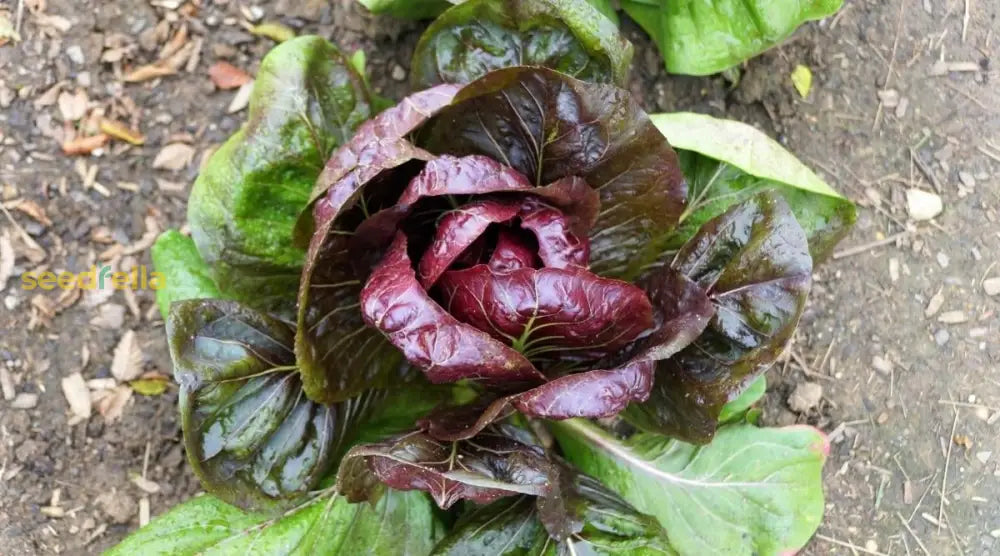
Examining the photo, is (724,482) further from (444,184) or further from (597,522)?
(444,184)

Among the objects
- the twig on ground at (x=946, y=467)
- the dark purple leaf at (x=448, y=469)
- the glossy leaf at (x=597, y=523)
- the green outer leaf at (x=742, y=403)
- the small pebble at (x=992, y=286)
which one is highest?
the dark purple leaf at (x=448, y=469)

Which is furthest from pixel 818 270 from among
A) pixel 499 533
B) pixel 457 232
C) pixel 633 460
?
pixel 457 232

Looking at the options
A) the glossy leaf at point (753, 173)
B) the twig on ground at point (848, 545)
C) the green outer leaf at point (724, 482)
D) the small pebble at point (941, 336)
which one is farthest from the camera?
the small pebble at point (941, 336)

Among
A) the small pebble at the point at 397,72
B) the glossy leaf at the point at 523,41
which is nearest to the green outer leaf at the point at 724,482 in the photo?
the glossy leaf at the point at 523,41

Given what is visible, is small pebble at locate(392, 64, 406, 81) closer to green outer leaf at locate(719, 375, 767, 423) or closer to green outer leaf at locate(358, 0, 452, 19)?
green outer leaf at locate(358, 0, 452, 19)

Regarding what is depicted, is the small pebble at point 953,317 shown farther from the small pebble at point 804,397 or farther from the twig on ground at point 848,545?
the twig on ground at point 848,545

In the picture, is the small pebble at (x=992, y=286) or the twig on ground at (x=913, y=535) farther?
the small pebble at (x=992, y=286)

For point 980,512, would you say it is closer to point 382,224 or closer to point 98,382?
point 382,224
